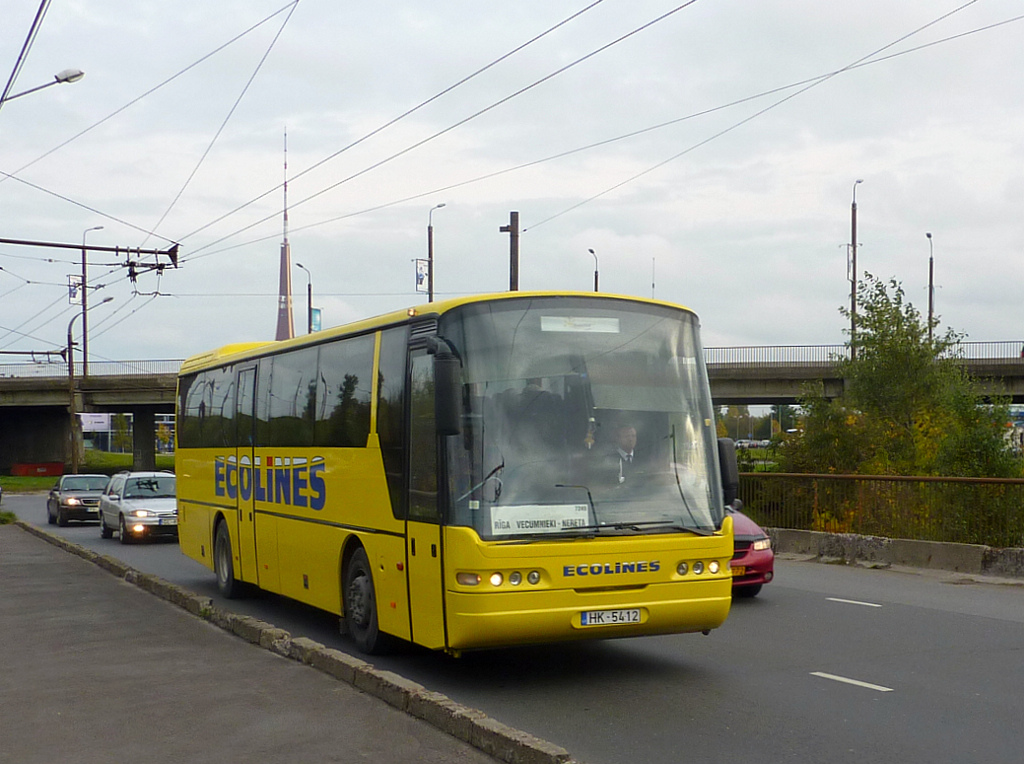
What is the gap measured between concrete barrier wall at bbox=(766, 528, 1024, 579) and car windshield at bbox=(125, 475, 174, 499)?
1366 cm

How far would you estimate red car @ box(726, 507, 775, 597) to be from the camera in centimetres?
1348

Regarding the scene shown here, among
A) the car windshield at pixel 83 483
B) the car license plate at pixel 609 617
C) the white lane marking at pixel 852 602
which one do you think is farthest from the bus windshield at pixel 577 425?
the car windshield at pixel 83 483

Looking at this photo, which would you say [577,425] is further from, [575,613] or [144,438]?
[144,438]

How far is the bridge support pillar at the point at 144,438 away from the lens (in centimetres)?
7712

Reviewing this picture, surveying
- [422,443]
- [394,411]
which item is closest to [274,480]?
[394,411]

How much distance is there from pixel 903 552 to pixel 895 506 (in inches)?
42.4

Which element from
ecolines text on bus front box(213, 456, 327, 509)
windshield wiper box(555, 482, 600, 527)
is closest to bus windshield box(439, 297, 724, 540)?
windshield wiper box(555, 482, 600, 527)

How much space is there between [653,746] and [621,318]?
349 centimetres

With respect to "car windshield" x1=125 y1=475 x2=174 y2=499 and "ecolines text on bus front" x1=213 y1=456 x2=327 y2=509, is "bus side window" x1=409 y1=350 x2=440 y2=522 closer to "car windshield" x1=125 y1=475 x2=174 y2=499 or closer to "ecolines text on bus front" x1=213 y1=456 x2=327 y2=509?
"ecolines text on bus front" x1=213 y1=456 x2=327 y2=509

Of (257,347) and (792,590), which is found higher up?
(257,347)

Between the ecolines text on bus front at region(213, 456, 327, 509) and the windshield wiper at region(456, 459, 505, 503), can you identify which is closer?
the windshield wiper at region(456, 459, 505, 503)

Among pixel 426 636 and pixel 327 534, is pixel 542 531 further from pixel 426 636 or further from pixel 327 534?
pixel 327 534

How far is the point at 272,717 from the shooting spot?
7.38 m

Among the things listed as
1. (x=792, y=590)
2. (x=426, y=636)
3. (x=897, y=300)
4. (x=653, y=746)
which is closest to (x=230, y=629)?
(x=426, y=636)
